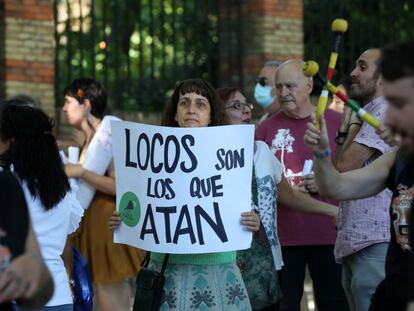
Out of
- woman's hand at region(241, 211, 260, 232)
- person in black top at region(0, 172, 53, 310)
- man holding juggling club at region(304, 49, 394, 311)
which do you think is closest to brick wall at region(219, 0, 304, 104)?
man holding juggling club at region(304, 49, 394, 311)

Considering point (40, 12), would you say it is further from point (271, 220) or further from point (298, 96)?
point (271, 220)

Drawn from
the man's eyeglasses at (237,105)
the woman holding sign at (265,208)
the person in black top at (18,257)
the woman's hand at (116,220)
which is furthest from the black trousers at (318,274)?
the person in black top at (18,257)

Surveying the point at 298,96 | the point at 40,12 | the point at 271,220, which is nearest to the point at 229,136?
the point at 271,220

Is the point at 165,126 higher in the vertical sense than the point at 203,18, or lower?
lower

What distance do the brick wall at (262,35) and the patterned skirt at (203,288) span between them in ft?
22.6

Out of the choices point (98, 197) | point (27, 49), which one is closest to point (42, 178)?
point (98, 197)

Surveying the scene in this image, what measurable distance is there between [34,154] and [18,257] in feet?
5.59

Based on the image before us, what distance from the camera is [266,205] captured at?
6.46 metres

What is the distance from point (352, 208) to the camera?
639 cm

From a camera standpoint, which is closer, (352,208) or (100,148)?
(352,208)

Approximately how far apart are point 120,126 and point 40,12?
5427mm

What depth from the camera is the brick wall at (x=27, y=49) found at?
1110 cm

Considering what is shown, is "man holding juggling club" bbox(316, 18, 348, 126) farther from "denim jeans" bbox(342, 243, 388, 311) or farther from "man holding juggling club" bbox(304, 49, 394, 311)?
"denim jeans" bbox(342, 243, 388, 311)

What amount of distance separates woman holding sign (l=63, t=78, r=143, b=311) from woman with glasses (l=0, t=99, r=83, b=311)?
7.57 feet
